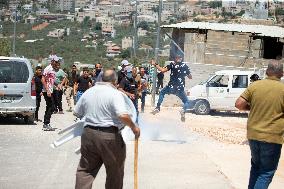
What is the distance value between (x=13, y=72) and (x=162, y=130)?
4.08 meters

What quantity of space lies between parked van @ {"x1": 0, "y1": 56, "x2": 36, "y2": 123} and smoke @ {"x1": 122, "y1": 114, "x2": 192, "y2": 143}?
2949 millimetres

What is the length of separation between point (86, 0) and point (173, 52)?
165132mm

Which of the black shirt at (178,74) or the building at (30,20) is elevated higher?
the building at (30,20)

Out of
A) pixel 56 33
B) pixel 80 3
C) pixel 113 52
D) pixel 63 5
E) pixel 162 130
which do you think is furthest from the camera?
pixel 80 3

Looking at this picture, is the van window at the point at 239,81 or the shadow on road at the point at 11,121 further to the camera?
the van window at the point at 239,81

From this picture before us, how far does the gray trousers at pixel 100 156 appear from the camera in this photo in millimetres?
6867

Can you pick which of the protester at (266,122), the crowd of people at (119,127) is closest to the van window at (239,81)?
the crowd of people at (119,127)

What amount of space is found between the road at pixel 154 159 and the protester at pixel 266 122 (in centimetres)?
193

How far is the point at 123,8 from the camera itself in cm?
19075

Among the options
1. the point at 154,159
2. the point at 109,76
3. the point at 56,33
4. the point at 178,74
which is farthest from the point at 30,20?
the point at 109,76

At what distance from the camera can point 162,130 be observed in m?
16.0

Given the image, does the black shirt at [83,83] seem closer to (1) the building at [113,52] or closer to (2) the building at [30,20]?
(1) the building at [113,52]

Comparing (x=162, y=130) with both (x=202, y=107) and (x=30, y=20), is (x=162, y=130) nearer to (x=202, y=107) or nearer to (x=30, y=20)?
(x=202, y=107)

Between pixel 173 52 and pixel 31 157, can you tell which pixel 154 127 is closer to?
pixel 31 157
